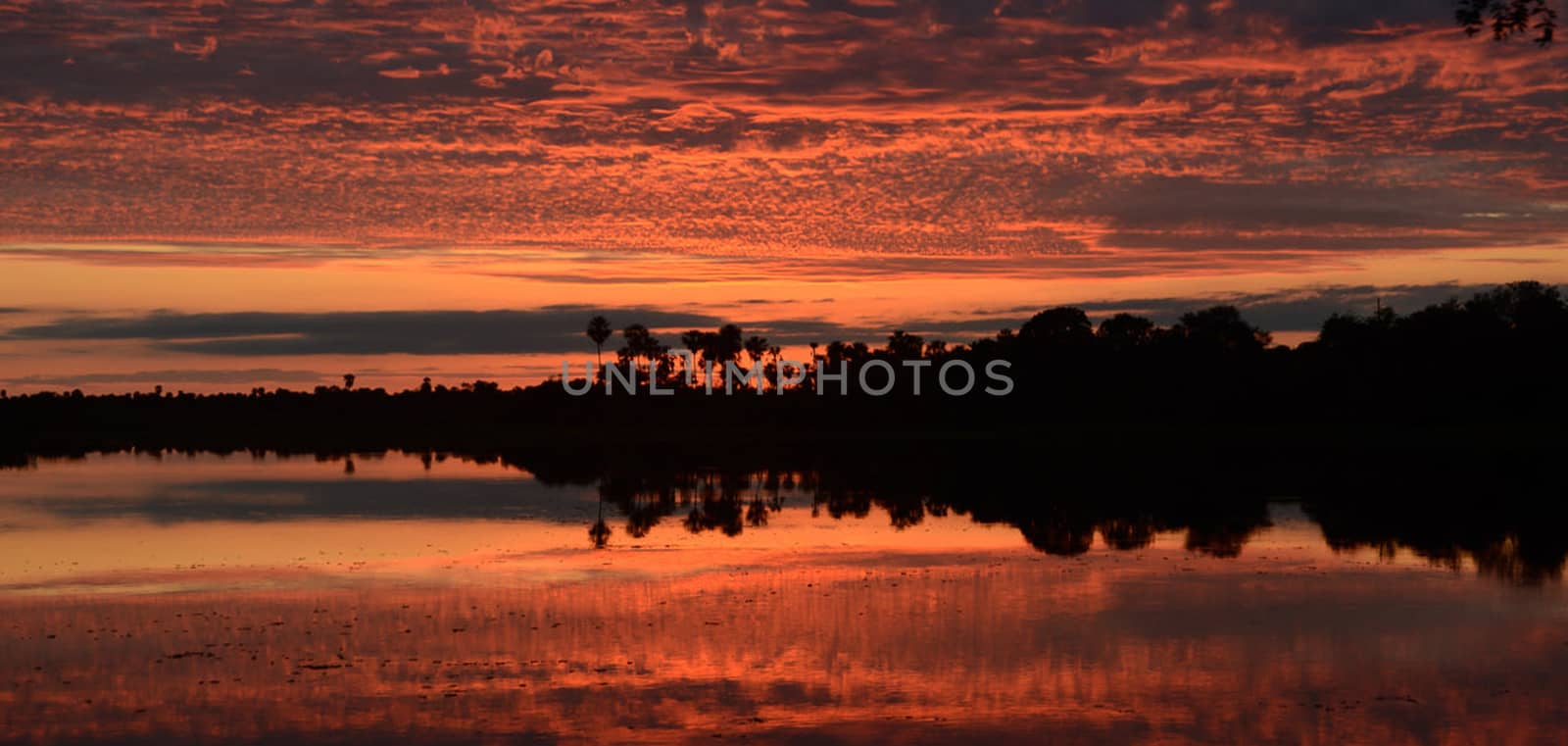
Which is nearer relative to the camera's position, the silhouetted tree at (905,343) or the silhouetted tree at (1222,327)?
the silhouetted tree at (1222,327)

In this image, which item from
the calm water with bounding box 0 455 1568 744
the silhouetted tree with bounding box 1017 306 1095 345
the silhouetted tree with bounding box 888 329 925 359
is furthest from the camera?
the silhouetted tree with bounding box 888 329 925 359

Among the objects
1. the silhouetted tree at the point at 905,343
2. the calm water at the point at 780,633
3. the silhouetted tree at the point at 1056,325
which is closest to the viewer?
the calm water at the point at 780,633

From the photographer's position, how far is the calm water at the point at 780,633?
17.7 meters

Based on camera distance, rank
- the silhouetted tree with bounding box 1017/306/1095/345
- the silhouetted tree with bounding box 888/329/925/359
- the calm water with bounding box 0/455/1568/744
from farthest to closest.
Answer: the silhouetted tree with bounding box 888/329/925/359, the silhouetted tree with bounding box 1017/306/1095/345, the calm water with bounding box 0/455/1568/744

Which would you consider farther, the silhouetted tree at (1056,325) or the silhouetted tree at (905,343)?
the silhouetted tree at (905,343)

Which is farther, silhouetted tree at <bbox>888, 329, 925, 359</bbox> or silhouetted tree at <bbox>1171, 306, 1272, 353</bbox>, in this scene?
silhouetted tree at <bbox>888, 329, 925, 359</bbox>

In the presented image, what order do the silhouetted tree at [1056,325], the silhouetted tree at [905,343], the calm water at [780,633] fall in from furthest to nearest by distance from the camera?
the silhouetted tree at [905,343], the silhouetted tree at [1056,325], the calm water at [780,633]

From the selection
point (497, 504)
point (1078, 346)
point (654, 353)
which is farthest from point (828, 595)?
point (654, 353)

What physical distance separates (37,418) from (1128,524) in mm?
158545

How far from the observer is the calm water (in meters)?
17.7

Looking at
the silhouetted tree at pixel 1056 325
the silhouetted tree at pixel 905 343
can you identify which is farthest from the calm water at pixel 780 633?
the silhouetted tree at pixel 905 343

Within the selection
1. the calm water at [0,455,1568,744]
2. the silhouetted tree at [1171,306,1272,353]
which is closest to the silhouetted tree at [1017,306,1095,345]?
the silhouetted tree at [1171,306,1272,353]

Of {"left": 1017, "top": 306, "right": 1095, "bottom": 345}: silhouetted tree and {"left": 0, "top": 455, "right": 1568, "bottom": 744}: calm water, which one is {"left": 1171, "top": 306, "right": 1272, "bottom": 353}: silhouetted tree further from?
{"left": 0, "top": 455, "right": 1568, "bottom": 744}: calm water

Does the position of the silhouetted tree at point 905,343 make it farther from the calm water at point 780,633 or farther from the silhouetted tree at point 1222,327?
the calm water at point 780,633
